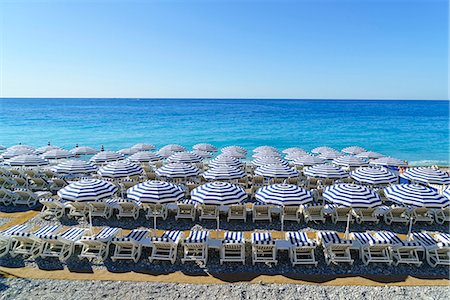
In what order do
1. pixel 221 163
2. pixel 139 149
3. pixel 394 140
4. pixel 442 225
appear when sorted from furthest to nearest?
pixel 394 140, pixel 139 149, pixel 221 163, pixel 442 225

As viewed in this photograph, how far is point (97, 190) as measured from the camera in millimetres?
7336

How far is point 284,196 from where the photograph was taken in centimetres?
708

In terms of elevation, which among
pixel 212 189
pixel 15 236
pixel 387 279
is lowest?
pixel 387 279

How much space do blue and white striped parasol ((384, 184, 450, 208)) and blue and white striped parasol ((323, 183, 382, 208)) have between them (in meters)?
0.71

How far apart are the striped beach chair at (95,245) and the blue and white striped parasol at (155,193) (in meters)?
1.11

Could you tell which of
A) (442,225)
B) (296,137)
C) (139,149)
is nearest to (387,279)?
(442,225)

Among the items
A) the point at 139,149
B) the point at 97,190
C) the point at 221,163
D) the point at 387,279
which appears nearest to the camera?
the point at 387,279

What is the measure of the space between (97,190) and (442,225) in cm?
1027

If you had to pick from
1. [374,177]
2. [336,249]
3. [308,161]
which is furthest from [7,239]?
[308,161]

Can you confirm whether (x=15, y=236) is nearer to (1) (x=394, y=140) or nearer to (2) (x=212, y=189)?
(2) (x=212, y=189)

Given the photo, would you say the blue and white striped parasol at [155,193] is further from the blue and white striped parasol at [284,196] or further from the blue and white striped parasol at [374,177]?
the blue and white striped parasol at [374,177]

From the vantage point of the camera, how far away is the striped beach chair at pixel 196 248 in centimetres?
644

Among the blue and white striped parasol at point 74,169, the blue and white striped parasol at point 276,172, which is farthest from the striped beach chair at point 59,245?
the blue and white striped parasol at point 276,172

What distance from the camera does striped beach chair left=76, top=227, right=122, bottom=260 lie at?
6.54m
